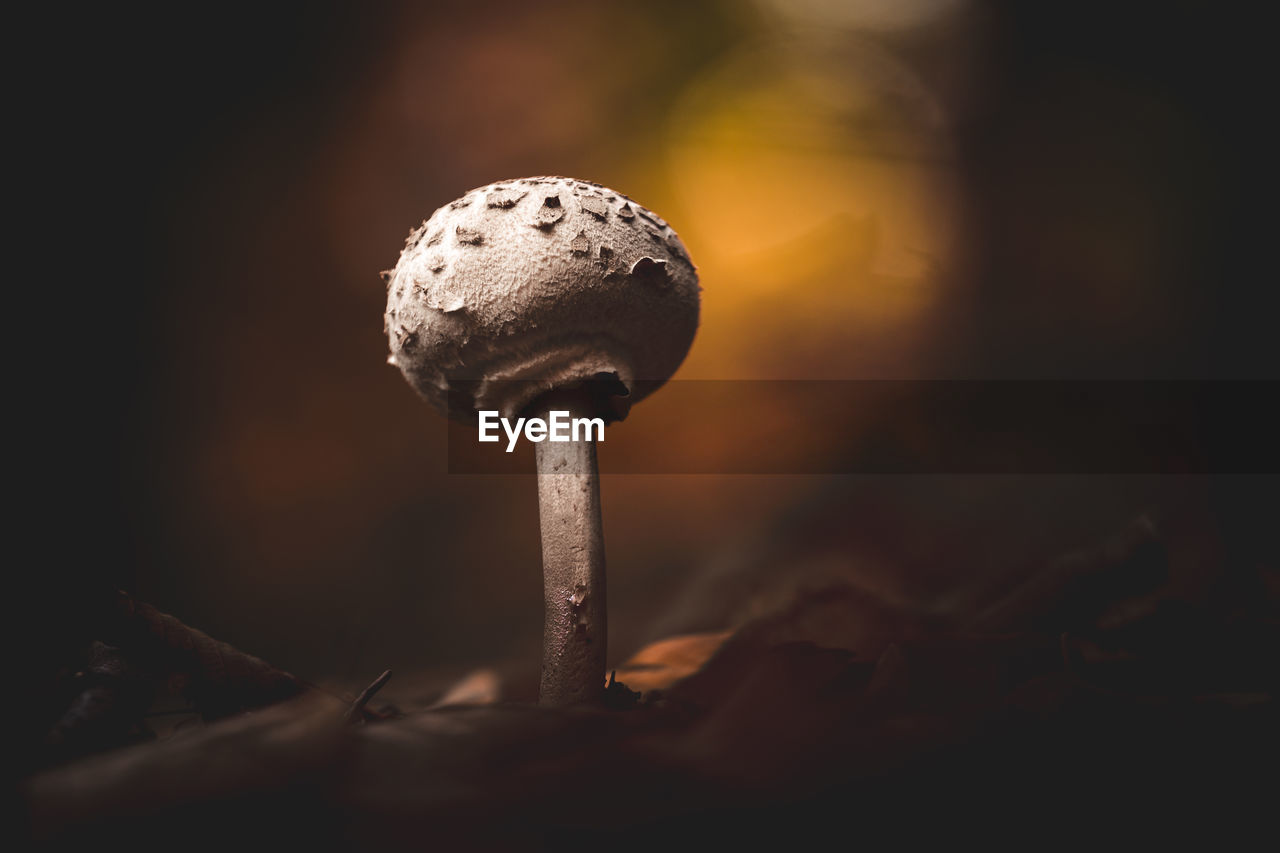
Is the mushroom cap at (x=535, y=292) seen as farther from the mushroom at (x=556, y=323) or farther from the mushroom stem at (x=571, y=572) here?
the mushroom stem at (x=571, y=572)

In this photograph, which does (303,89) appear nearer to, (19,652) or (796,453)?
(19,652)

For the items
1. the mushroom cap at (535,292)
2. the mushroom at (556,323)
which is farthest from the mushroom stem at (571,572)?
the mushroom cap at (535,292)

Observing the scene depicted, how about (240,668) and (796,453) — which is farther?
(796,453)

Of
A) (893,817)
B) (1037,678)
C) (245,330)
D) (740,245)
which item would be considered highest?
(740,245)

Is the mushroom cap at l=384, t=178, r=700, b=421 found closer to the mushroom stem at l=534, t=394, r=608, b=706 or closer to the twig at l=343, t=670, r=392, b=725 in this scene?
the mushroom stem at l=534, t=394, r=608, b=706

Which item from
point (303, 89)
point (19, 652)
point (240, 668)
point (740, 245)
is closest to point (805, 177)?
point (740, 245)

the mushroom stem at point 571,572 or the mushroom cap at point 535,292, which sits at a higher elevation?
the mushroom cap at point 535,292

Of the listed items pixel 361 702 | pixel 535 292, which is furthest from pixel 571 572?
pixel 535 292
